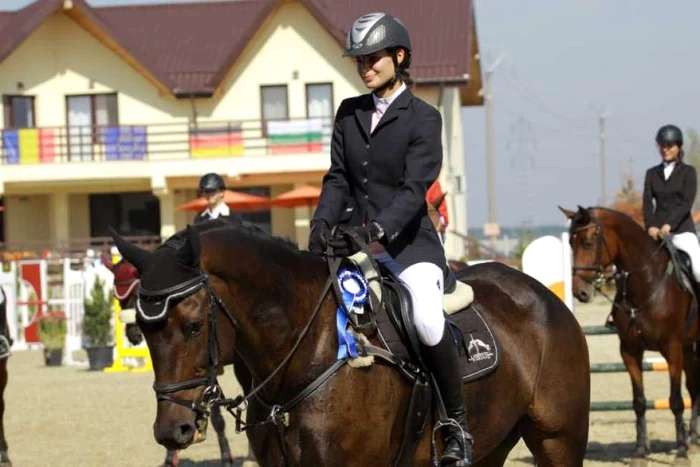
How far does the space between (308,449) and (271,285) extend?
788 mm

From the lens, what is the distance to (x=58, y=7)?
135 feet

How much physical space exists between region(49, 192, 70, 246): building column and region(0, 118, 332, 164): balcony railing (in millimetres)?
2046

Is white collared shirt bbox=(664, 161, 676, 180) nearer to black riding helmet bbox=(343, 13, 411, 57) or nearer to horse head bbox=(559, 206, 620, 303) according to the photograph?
horse head bbox=(559, 206, 620, 303)

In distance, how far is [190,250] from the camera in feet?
17.6

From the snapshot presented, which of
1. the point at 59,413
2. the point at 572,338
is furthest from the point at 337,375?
the point at 59,413

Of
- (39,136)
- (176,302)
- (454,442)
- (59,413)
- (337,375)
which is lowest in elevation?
(59,413)

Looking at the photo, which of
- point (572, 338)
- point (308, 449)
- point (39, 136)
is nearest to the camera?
point (308, 449)

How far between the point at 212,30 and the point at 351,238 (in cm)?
3993

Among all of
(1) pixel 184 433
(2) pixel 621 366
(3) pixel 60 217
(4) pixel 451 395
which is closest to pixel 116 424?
(2) pixel 621 366

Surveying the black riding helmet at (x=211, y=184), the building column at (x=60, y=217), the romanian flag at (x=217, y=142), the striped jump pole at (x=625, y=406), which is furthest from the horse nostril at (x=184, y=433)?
the building column at (x=60, y=217)

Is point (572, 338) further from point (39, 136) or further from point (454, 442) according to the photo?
point (39, 136)

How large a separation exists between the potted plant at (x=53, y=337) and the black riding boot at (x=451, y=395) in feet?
64.1

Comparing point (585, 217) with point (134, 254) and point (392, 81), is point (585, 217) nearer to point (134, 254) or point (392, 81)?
point (392, 81)

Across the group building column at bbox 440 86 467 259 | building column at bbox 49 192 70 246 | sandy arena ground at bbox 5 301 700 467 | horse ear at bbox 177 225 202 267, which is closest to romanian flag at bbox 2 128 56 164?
building column at bbox 49 192 70 246
